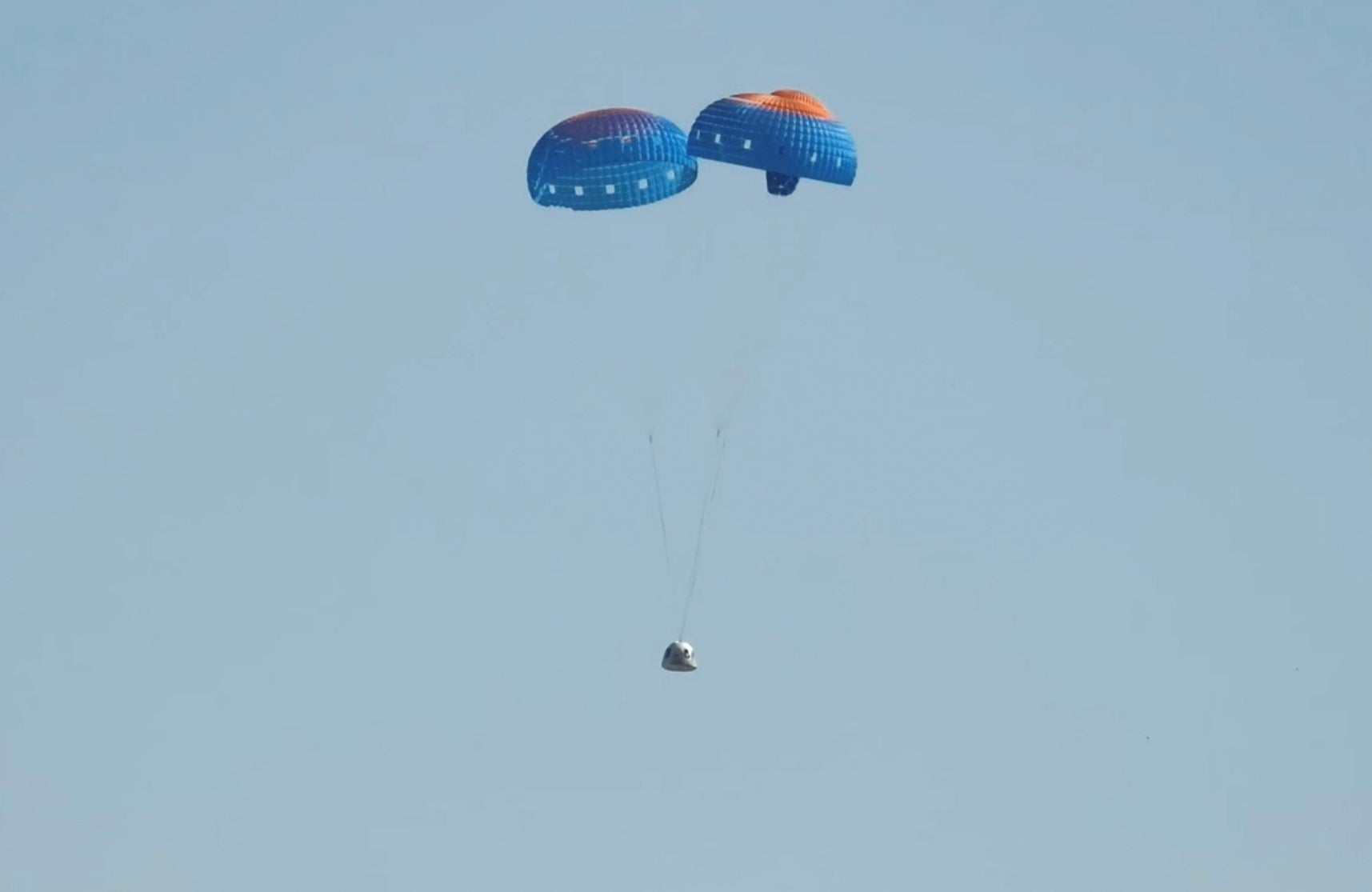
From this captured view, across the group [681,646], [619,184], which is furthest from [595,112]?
[681,646]

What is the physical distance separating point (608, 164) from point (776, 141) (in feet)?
9.33

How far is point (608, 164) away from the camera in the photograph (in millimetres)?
112875

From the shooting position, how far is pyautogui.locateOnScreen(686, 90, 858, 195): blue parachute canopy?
4432 inches

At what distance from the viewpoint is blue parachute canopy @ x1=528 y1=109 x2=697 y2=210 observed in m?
113

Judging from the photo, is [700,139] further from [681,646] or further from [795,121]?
[681,646]

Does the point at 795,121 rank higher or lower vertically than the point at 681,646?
higher

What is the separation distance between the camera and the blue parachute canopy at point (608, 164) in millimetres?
112938

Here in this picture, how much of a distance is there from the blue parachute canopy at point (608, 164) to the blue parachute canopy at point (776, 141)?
25.5 inches

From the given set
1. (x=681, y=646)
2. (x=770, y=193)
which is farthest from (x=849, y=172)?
(x=681, y=646)

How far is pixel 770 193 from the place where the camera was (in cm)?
11369

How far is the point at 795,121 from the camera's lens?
371ft

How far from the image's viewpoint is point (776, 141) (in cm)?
11256

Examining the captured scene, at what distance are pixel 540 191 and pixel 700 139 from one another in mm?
2856

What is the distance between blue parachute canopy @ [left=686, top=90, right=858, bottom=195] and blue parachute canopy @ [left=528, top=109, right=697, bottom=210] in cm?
65
